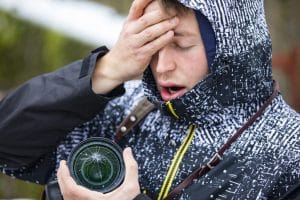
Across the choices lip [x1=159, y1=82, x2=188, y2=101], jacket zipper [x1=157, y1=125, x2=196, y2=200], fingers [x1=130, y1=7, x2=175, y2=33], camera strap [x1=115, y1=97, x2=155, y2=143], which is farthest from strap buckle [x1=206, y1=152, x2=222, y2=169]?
fingers [x1=130, y1=7, x2=175, y2=33]

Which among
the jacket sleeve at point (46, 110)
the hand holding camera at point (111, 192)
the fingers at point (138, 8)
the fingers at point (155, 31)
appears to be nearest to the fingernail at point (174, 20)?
the fingers at point (155, 31)

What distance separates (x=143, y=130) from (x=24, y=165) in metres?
0.44

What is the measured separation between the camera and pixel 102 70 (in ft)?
8.64

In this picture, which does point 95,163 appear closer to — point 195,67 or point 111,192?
point 111,192

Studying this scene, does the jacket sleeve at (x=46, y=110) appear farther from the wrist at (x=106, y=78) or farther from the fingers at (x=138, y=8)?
the fingers at (x=138, y=8)

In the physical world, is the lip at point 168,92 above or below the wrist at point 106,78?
below

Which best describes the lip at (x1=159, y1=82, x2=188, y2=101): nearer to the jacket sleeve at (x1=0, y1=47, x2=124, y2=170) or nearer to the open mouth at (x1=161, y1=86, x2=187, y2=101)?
the open mouth at (x1=161, y1=86, x2=187, y2=101)

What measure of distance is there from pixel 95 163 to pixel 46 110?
32cm

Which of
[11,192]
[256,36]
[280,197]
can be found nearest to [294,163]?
[280,197]

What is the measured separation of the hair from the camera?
243 centimetres

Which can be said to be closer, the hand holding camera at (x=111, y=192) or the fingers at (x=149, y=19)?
the hand holding camera at (x=111, y=192)

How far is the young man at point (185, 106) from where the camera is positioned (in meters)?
2.40

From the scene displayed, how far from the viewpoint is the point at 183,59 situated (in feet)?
8.13

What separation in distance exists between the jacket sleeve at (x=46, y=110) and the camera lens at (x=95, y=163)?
209 millimetres
